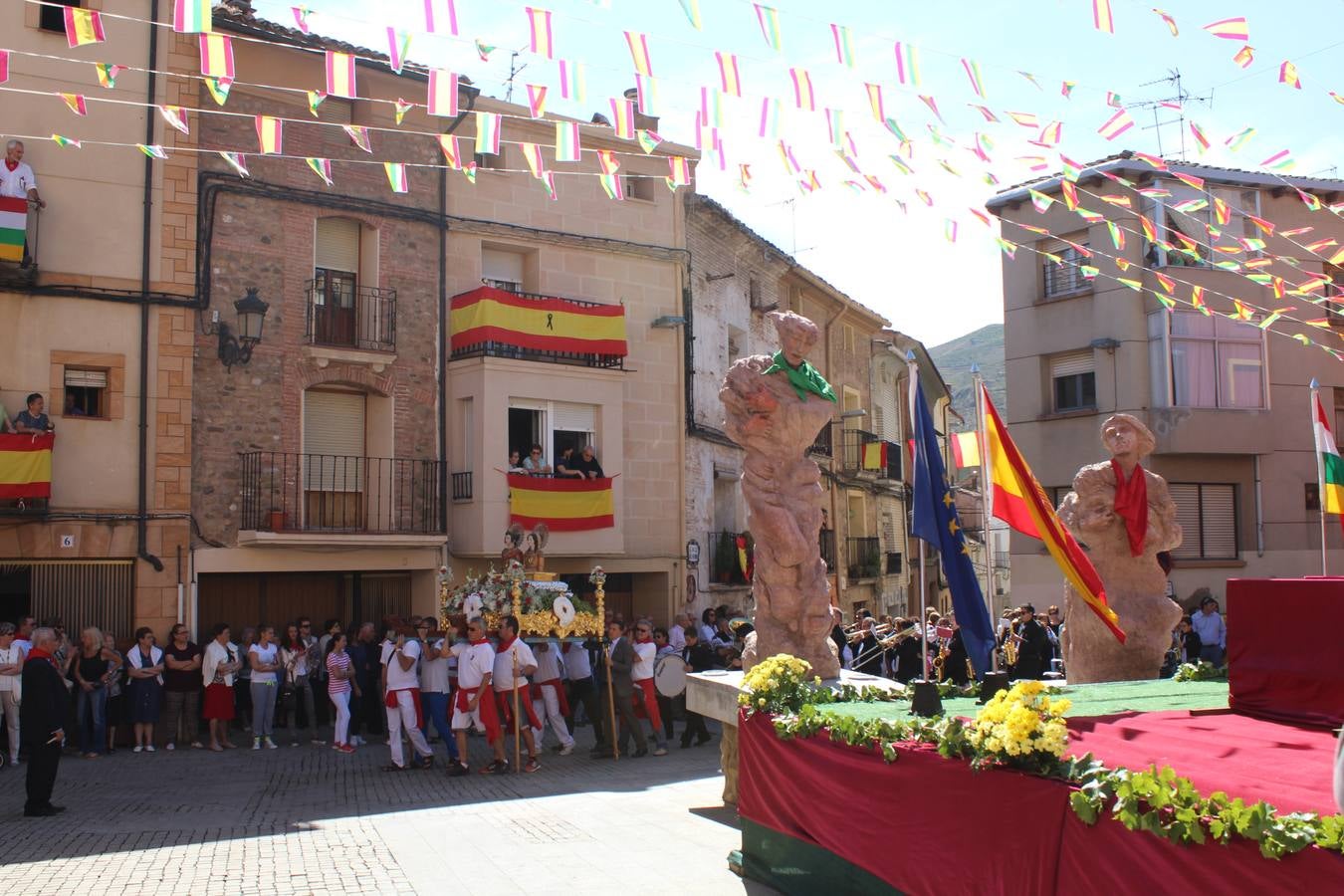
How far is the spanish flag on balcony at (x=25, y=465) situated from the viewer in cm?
1708

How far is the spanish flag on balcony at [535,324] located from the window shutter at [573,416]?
1.00m

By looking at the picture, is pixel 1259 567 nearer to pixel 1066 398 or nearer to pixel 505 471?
pixel 1066 398

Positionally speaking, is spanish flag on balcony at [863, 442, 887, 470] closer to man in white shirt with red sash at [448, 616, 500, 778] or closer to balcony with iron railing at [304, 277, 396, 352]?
balcony with iron railing at [304, 277, 396, 352]

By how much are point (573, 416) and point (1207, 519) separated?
41.6 feet

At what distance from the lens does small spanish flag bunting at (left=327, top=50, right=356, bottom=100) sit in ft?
29.9

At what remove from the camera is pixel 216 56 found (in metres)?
8.77

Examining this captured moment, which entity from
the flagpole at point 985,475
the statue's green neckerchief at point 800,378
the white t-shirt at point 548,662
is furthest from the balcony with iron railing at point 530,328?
the flagpole at point 985,475

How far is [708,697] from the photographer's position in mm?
11031

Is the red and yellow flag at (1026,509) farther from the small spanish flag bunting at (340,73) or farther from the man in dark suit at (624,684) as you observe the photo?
the man in dark suit at (624,684)

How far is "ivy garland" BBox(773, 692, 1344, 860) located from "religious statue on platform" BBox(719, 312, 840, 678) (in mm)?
4260

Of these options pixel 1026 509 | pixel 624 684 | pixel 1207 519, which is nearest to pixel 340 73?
pixel 1026 509

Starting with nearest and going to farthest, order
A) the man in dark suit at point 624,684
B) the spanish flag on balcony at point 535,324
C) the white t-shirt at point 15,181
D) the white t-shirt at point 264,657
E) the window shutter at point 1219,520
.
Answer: the man in dark suit at point 624,684, the white t-shirt at point 264,657, the white t-shirt at point 15,181, the spanish flag on balcony at point 535,324, the window shutter at point 1219,520

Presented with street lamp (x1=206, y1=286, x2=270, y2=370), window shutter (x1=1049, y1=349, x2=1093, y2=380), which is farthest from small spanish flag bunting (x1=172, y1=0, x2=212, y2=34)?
window shutter (x1=1049, y1=349, x2=1093, y2=380)

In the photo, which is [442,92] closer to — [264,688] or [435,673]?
[435,673]
